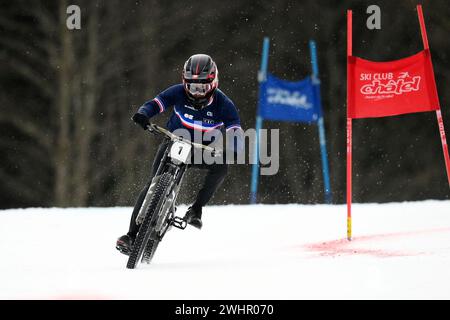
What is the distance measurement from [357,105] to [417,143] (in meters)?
15.6

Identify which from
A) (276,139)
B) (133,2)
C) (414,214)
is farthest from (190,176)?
(414,214)

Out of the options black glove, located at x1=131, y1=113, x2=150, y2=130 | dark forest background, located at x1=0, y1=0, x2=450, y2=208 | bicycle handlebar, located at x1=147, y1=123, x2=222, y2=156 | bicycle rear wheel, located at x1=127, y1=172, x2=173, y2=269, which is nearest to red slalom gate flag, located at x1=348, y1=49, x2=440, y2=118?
bicycle handlebar, located at x1=147, y1=123, x2=222, y2=156

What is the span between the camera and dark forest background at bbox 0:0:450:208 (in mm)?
21453

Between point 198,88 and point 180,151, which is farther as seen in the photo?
point 198,88

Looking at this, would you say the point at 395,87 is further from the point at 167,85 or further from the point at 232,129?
the point at 167,85

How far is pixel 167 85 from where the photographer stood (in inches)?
879

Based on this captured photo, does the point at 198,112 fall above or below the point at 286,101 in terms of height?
above

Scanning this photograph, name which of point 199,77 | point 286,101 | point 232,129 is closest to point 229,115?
point 232,129

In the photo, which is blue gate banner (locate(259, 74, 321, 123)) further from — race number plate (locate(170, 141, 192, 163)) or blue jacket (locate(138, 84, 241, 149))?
race number plate (locate(170, 141, 192, 163))

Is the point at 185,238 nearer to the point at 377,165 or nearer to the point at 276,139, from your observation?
the point at 276,139

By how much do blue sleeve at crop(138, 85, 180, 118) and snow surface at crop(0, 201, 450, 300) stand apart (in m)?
1.56

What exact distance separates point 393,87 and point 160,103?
10.4 ft

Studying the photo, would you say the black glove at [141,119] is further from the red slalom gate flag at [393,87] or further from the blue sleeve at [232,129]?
the red slalom gate flag at [393,87]

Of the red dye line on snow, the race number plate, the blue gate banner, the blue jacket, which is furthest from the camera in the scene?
the blue gate banner
